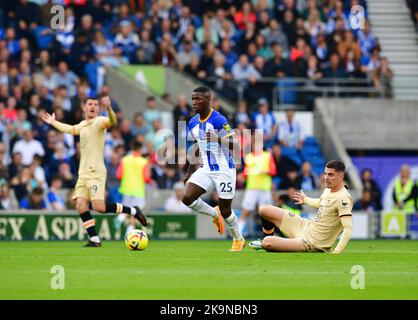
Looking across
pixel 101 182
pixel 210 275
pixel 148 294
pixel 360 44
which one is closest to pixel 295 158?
pixel 360 44

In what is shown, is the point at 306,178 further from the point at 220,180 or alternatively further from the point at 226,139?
the point at 226,139

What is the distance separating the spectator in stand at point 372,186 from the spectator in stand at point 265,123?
8.06ft

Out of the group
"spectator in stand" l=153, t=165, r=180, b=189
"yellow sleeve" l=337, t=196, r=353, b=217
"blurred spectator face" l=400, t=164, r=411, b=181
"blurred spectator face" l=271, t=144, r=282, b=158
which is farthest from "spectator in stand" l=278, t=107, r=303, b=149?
"yellow sleeve" l=337, t=196, r=353, b=217

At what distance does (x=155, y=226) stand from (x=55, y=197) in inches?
91.1

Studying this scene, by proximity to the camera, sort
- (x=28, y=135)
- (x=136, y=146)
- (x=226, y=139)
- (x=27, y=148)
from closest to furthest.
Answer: (x=226, y=139) < (x=136, y=146) < (x=28, y=135) < (x=27, y=148)

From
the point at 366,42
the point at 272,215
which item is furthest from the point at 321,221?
the point at 366,42

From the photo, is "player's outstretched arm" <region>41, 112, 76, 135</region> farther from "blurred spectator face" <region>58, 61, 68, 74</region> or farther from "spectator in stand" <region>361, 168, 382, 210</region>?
"spectator in stand" <region>361, 168, 382, 210</region>

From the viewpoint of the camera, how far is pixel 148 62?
102 feet

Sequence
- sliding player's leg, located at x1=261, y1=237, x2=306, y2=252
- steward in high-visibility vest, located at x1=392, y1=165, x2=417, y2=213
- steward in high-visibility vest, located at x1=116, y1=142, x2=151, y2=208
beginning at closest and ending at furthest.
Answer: sliding player's leg, located at x1=261, y1=237, x2=306, y2=252
steward in high-visibility vest, located at x1=116, y1=142, x2=151, y2=208
steward in high-visibility vest, located at x1=392, y1=165, x2=417, y2=213

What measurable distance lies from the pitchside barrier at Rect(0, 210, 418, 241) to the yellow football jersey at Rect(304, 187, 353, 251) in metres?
9.25

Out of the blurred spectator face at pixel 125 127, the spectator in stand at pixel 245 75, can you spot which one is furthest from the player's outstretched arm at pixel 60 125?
the spectator in stand at pixel 245 75

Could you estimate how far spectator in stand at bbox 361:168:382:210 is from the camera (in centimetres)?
2869

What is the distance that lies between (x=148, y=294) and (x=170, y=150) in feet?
54.0

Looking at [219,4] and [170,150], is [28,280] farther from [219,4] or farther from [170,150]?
[219,4]
